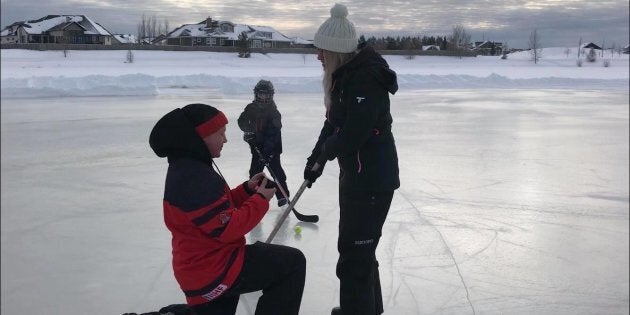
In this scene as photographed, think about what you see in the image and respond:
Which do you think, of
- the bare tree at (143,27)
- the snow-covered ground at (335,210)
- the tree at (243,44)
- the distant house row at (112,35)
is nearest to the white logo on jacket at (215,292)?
the snow-covered ground at (335,210)

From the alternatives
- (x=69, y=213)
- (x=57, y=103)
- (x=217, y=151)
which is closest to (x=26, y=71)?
(x=69, y=213)

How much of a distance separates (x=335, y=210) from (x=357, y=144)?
7.01 feet

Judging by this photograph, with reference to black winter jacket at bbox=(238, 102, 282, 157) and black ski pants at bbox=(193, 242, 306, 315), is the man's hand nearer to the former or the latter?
black ski pants at bbox=(193, 242, 306, 315)

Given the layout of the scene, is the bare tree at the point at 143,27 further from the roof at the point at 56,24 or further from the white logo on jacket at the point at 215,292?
the white logo on jacket at the point at 215,292

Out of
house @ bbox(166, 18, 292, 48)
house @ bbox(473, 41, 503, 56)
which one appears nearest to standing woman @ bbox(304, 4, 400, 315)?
house @ bbox(166, 18, 292, 48)

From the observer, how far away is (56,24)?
3.26m

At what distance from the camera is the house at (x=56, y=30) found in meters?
3.21

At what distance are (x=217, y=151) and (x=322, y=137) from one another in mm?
915

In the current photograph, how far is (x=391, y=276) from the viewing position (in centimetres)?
304

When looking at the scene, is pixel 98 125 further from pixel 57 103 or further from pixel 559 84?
pixel 559 84

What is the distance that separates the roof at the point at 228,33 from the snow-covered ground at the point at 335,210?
0.33 metres

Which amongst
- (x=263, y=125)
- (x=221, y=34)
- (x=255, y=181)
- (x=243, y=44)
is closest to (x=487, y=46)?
(x=243, y=44)

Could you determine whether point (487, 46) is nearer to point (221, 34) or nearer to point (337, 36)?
point (221, 34)

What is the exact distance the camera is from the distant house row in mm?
3238
